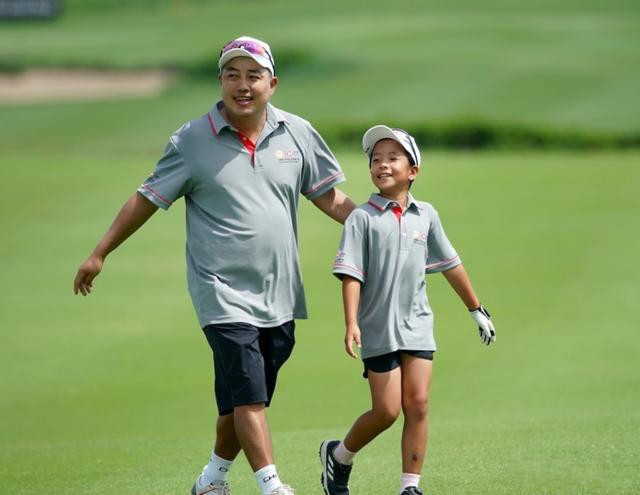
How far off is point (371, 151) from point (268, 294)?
2.82 feet

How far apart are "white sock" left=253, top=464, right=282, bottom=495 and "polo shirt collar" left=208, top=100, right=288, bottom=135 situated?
160cm

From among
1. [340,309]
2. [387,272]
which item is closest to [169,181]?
[387,272]

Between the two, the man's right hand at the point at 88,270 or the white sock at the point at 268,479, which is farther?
the man's right hand at the point at 88,270

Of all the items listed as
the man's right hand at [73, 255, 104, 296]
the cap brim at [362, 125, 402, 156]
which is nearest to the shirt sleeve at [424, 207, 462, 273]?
the cap brim at [362, 125, 402, 156]

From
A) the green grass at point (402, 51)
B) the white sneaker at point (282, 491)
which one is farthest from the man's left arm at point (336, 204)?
the green grass at point (402, 51)

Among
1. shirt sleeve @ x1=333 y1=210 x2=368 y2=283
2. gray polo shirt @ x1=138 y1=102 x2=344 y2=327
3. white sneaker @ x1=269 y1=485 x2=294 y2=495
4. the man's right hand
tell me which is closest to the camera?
white sneaker @ x1=269 y1=485 x2=294 y2=495

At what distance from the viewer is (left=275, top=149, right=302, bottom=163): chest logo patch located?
6375 millimetres

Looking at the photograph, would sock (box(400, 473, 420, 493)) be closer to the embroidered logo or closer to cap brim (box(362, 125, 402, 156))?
the embroidered logo

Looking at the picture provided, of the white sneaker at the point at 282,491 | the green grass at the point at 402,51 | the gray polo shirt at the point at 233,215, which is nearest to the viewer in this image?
the white sneaker at the point at 282,491

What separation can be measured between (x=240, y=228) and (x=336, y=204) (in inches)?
26.8

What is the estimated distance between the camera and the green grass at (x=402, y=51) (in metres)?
34.6

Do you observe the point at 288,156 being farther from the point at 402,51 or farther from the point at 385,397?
the point at 402,51

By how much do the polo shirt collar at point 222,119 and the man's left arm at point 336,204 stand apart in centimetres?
46

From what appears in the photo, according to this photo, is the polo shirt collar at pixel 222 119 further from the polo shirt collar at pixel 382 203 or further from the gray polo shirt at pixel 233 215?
the polo shirt collar at pixel 382 203
